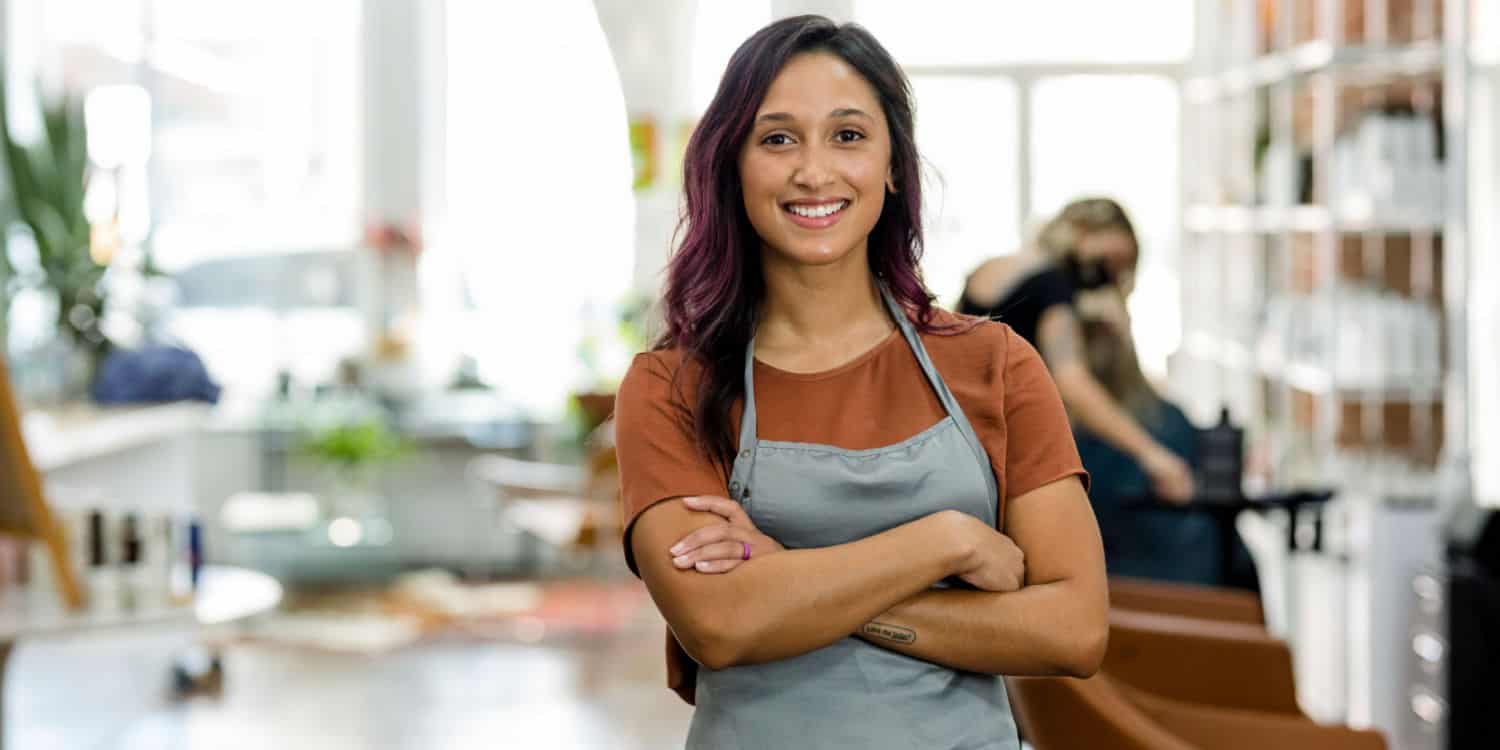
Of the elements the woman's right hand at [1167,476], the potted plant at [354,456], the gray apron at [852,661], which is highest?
the gray apron at [852,661]

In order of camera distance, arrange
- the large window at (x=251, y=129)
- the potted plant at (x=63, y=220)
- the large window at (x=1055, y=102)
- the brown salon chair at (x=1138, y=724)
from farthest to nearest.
Answer: the large window at (x=1055, y=102) < the large window at (x=251, y=129) < the potted plant at (x=63, y=220) < the brown salon chair at (x=1138, y=724)

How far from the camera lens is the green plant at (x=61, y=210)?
21.4 ft

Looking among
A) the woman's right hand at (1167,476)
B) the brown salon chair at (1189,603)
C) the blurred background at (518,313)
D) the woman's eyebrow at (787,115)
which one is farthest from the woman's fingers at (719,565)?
the woman's right hand at (1167,476)

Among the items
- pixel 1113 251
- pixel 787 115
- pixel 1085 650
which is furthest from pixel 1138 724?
pixel 1113 251

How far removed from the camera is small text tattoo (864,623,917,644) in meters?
1.75

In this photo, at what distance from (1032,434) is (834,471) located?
0.66 feet

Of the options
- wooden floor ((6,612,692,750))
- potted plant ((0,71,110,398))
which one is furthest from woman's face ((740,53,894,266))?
potted plant ((0,71,110,398))

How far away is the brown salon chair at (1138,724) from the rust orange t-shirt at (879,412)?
2.66 ft

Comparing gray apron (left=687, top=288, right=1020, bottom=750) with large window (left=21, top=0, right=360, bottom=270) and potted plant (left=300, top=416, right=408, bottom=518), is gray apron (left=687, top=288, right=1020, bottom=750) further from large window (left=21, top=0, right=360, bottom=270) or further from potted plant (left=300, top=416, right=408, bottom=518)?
large window (left=21, top=0, right=360, bottom=270)

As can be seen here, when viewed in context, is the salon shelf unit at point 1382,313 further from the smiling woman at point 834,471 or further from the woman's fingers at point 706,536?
the woman's fingers at point 706,536

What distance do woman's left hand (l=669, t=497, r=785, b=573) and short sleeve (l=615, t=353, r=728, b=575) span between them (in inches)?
1.1

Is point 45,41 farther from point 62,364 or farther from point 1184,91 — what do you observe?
point 1184,91

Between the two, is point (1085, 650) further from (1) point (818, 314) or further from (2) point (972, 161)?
(2) point (972, 161)

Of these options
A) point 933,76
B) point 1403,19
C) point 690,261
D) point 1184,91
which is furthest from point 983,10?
point 690,261
